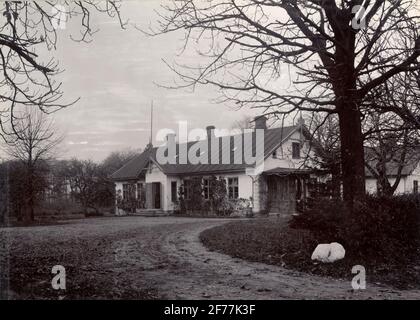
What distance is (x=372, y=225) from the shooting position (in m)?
10.1

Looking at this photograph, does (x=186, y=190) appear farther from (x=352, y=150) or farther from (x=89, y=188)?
(x=352, y=150)

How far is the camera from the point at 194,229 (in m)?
18.7

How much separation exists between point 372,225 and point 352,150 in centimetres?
218

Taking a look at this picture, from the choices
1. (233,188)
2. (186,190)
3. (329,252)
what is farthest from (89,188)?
(329,252)

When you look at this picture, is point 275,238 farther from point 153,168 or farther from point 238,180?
point 153,168

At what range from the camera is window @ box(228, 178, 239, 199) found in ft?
96.6

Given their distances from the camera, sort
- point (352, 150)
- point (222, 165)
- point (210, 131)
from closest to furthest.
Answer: point (352, 150), point (222, 165), point (210, 131)

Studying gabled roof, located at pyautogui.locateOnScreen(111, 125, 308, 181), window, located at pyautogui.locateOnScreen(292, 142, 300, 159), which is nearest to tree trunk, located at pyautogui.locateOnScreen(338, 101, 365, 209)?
gabled roof, located at pyautogui.locateOnScreen(111, 125, 308, 181)

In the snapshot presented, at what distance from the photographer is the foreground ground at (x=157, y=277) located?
24.1ft

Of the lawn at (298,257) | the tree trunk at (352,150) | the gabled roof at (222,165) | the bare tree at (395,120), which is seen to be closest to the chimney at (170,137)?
the gabled roof at (222,165)

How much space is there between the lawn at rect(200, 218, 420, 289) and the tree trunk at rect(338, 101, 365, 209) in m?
1.59

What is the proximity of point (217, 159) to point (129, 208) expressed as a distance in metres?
9.02

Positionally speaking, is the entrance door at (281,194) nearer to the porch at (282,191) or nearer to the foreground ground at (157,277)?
the porch at (282,191)

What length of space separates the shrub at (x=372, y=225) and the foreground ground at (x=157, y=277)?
1.49m
